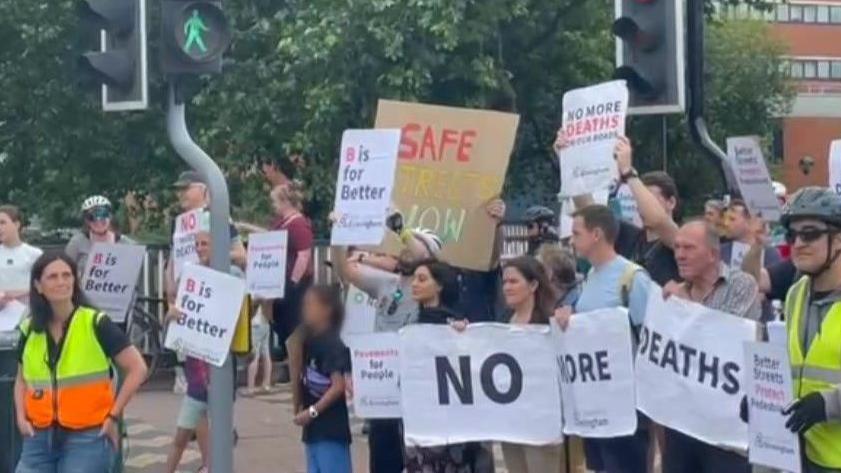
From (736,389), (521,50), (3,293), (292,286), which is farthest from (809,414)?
(521,50)

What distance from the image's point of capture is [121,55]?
958 cm

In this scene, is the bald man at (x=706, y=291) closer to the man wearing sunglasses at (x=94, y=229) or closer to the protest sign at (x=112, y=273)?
the protest sign at (x=112, y=273)

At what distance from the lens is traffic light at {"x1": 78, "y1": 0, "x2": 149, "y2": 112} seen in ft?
31.3

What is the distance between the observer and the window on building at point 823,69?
75.1m

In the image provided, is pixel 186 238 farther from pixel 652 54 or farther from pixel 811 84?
pixel 811 84

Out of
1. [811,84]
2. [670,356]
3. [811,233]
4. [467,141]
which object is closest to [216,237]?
[467,141]

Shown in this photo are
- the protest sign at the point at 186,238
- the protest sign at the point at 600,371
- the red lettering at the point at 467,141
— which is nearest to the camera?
the protest sign at the point at 600,371

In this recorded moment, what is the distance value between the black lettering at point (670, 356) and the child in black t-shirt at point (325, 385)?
6.84 ft

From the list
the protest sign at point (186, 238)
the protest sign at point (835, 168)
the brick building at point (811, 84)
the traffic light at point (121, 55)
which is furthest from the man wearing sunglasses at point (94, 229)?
the brick building at point (811, 84)

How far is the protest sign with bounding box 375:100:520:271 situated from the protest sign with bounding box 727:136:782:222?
1.55 metres

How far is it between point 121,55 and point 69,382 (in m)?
1.86

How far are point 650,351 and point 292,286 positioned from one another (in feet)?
14.2

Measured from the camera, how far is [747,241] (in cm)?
998

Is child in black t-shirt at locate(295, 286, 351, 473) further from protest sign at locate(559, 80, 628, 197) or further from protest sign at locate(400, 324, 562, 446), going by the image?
protest sign at locate(559, 80, 628, 197)
